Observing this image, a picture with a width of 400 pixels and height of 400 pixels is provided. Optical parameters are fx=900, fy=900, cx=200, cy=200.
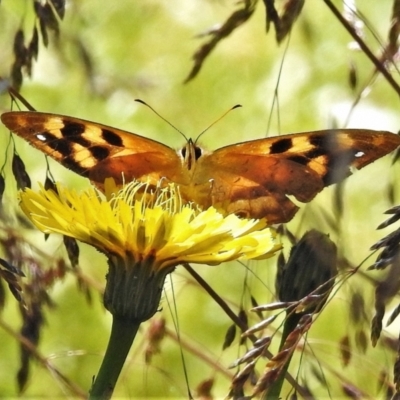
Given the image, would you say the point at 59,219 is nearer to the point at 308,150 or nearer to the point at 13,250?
the point at 13,250

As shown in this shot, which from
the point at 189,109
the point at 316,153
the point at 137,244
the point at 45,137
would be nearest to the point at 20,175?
the point at 45,137

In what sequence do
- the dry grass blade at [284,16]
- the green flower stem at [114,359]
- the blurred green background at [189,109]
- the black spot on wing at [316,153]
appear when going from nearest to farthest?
the green flower stem at [114,359] < the dry grass blade at [284,16] < the black spot on wing at [316,153] < the blurred green background at [189,109]

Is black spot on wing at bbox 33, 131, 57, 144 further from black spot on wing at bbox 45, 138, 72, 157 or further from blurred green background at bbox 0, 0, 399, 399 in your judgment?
blurred green background at bbox 0, 0, 399, 399

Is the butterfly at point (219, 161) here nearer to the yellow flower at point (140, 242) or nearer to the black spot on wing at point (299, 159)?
the black spot on wing at point (299, 159)

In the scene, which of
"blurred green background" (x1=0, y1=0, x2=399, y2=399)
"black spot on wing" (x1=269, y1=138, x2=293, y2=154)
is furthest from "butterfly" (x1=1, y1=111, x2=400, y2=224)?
"blurred green background" (x1=0, y1=0, x2=399, y2=399)

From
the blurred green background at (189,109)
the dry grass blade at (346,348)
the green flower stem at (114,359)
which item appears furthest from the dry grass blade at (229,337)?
the blurred green background at (189,109)

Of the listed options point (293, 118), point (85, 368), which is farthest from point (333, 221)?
point (293, 118)

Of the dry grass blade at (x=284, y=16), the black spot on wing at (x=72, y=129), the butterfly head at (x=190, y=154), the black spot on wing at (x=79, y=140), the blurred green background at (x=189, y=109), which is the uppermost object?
the dry grass blade at (x=284, y=16)
